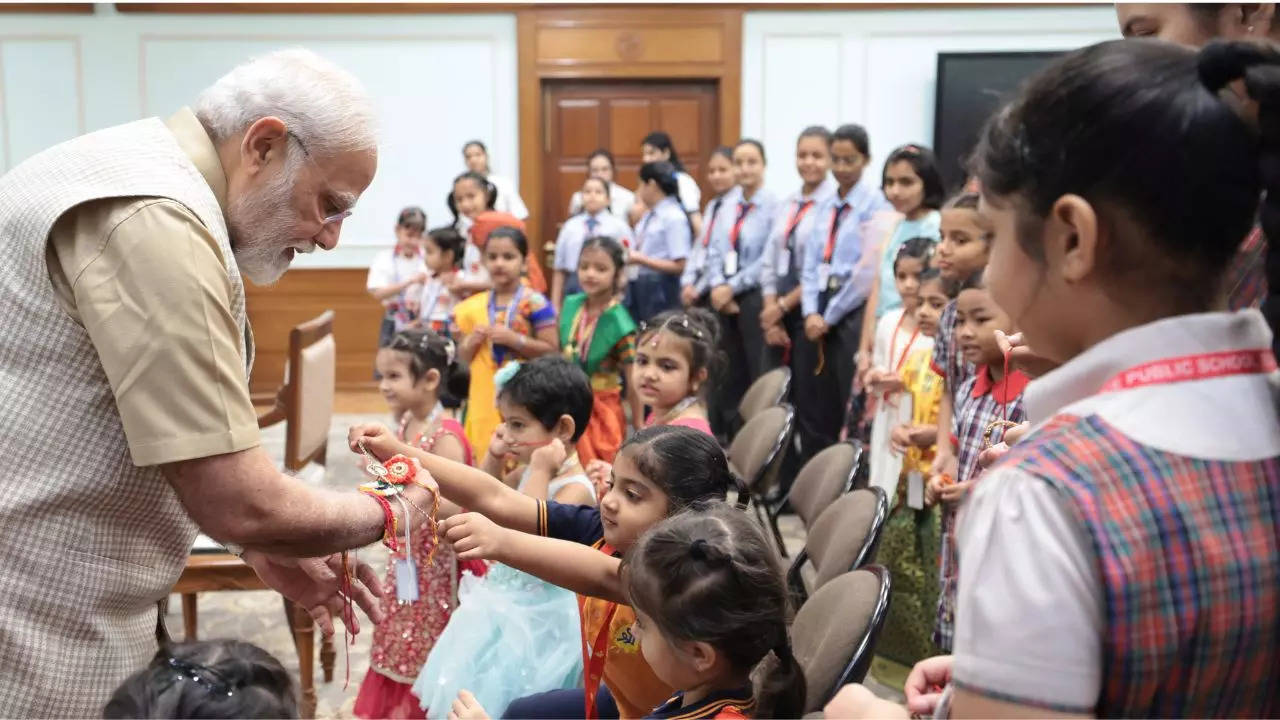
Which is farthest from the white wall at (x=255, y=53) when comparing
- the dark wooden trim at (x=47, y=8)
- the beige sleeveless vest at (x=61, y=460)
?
the beige sleeveless vest at (x=61, y=460)

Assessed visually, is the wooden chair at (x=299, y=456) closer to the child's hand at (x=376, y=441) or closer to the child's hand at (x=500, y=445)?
the child's hand at (x=500, y=445)

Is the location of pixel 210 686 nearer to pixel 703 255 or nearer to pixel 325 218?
pixel 325 218

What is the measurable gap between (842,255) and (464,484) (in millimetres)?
3416

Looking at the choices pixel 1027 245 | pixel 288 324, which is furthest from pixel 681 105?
pixel 1027 245

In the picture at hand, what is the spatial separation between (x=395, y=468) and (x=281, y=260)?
33 cm

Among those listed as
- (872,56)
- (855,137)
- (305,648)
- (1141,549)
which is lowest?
(305,648)

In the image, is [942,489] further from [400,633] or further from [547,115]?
[547,115]

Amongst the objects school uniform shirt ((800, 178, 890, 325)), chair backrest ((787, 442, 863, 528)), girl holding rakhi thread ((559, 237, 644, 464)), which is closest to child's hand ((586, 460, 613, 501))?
chair backrest ((787, 442, 863, 528))

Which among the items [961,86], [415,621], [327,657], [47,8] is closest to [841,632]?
[415,621]

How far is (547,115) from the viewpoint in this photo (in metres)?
8.17

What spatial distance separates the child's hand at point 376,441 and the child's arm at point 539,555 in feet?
0.65

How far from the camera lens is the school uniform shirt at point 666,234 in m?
6.41

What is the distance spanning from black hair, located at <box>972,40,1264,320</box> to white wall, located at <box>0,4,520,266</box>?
760 centimetres

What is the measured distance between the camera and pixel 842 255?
16.0 ft
